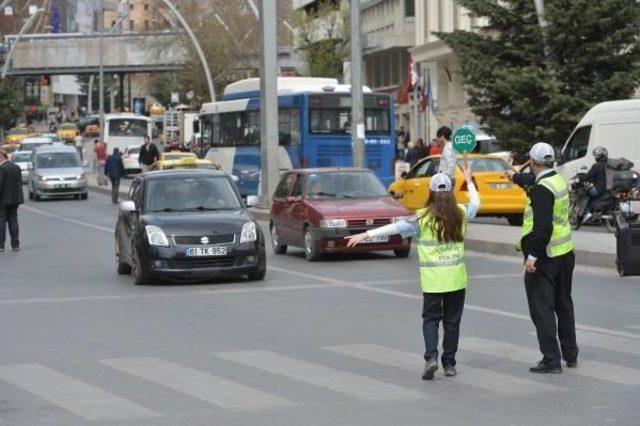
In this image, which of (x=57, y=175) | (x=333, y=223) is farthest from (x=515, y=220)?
(x=57, y=175)

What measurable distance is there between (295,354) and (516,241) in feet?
42.5

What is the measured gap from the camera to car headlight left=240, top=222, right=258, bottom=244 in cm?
2069

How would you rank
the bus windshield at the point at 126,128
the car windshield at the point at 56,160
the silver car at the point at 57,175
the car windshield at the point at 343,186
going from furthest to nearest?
the bus windshield at the point at 126,128 < the car windshield at the point at 56,160 < the silver car at the point at 57,175 < the car windshield at the point at 343,186

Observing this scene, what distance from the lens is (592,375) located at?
38.8 ft

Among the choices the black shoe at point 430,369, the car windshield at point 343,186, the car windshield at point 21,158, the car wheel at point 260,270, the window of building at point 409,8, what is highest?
the window of building at point 409,8

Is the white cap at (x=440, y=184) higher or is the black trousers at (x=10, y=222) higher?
the white cap at (x=440, y=184)

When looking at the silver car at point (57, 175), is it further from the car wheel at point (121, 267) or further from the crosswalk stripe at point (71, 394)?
the crosswalk stripe at point (71, 394)

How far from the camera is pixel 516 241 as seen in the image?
84.6 feet

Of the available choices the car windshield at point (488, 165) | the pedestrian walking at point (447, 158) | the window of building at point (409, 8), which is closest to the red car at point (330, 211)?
the pedestrian walking at point (447, 158)

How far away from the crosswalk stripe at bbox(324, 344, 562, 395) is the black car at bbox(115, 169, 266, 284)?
22.7ft

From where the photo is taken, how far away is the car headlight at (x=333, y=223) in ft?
79.9

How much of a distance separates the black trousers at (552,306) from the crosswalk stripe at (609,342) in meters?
1.01

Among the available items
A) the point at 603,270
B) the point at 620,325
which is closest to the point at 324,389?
the point at 620,325

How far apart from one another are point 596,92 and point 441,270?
27.4 meters
